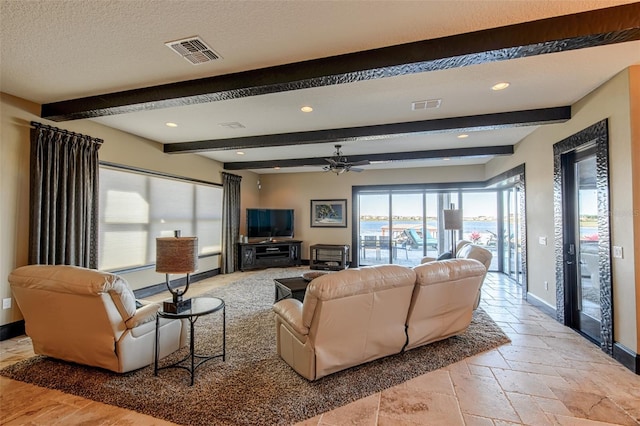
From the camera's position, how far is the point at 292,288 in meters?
4.06

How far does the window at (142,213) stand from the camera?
4711 millimetres

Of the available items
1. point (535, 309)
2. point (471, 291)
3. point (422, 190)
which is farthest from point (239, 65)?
point (422, 190)

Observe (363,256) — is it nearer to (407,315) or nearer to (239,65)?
(407,315)

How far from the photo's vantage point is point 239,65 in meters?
2.76

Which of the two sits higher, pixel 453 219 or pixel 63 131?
pixel 63 131

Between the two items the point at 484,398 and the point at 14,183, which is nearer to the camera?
the point at 484,398

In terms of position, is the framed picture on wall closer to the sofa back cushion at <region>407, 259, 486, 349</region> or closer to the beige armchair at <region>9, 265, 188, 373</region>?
the sofa back cushion at <region>407, 259, 486, 349</region>

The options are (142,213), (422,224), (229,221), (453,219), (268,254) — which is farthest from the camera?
(422,224)

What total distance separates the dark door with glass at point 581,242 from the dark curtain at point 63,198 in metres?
6.51

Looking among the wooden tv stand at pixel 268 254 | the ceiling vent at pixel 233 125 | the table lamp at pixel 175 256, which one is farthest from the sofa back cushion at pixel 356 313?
the wooden tv stand at pixel 268 254

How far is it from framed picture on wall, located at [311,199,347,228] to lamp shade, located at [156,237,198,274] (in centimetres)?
637

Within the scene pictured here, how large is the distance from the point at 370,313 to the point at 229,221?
579cm

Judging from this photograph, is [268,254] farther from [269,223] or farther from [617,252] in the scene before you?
[617,252]

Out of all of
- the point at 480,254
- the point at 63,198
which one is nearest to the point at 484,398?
the point at 480,254
